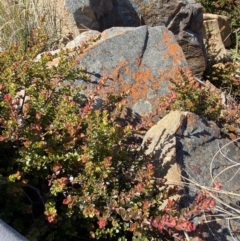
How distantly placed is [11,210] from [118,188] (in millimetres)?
502

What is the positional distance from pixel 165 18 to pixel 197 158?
7.03 ft

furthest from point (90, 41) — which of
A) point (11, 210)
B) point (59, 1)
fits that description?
point (11, 210)

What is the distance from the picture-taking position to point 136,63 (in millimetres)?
3840

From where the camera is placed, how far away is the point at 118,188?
2.78 meters

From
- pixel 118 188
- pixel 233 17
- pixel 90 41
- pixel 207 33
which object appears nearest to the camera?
pixel 118 188

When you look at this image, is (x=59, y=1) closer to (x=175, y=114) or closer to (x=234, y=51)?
(x=175, y=114)

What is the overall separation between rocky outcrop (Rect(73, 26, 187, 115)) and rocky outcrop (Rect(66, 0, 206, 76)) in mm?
834

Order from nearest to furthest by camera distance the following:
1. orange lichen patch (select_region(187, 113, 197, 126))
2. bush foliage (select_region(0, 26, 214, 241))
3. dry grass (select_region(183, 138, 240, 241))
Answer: bush foliage (select_region(0, 26, 214, 241)) → dry grass (select_region(183, 138, 240, 241)) → orange lichen patch (select_region(187, 113, 197, 126))

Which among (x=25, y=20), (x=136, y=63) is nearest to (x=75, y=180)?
(x=136, y=63)

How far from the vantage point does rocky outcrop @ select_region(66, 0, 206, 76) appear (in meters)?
4.86

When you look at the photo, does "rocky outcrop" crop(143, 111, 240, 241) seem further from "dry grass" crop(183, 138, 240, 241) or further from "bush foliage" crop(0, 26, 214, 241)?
"bush foliage" crop(0, 26, 214, 241)

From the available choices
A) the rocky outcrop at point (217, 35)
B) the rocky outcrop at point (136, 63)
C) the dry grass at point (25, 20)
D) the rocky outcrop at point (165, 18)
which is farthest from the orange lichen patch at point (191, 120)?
the rocky outcrop at point (217, 35)

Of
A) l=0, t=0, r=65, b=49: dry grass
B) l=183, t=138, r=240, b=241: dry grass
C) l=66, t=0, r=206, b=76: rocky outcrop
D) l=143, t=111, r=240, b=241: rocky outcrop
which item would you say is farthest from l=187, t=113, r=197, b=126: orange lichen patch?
l=0, t=0, r=65, b=49: dry grass

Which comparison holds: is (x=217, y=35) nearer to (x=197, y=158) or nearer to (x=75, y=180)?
(x=197, y=158)
